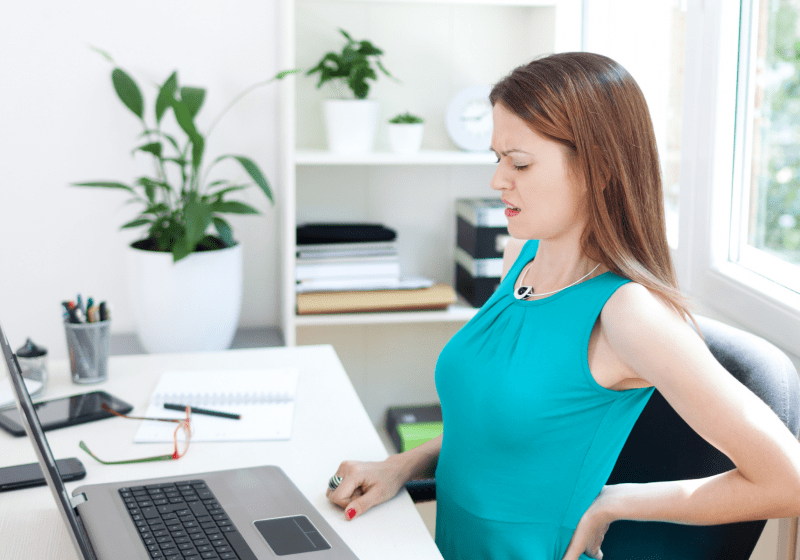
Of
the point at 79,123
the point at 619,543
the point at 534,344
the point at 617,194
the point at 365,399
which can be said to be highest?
the point at 79,123

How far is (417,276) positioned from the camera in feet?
7.80

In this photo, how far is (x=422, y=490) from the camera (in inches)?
45.8

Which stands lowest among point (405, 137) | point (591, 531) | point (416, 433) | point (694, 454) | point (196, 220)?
point (416, 433)

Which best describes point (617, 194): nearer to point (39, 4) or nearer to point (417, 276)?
point (417, 276)

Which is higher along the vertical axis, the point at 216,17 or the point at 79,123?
the point at 216,17

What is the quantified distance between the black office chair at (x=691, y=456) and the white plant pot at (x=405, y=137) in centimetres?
117

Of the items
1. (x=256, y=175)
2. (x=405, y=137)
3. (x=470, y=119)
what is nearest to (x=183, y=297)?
(x=256, y=175)

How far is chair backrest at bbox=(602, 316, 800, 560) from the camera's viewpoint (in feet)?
3.17

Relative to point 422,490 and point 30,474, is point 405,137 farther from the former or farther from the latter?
point 30,474

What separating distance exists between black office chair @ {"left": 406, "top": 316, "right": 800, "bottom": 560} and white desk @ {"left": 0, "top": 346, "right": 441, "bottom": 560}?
145 mm

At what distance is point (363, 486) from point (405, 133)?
4.12 ft

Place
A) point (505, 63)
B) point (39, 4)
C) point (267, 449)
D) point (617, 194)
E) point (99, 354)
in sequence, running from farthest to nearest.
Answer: point (505, 63)
point (39, 4)
point (99, 354)
point (267, 449)
point (617, 194)

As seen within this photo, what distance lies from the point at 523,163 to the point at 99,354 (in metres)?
0.89

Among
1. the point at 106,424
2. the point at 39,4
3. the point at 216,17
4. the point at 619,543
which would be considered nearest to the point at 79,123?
the point at 39,4
